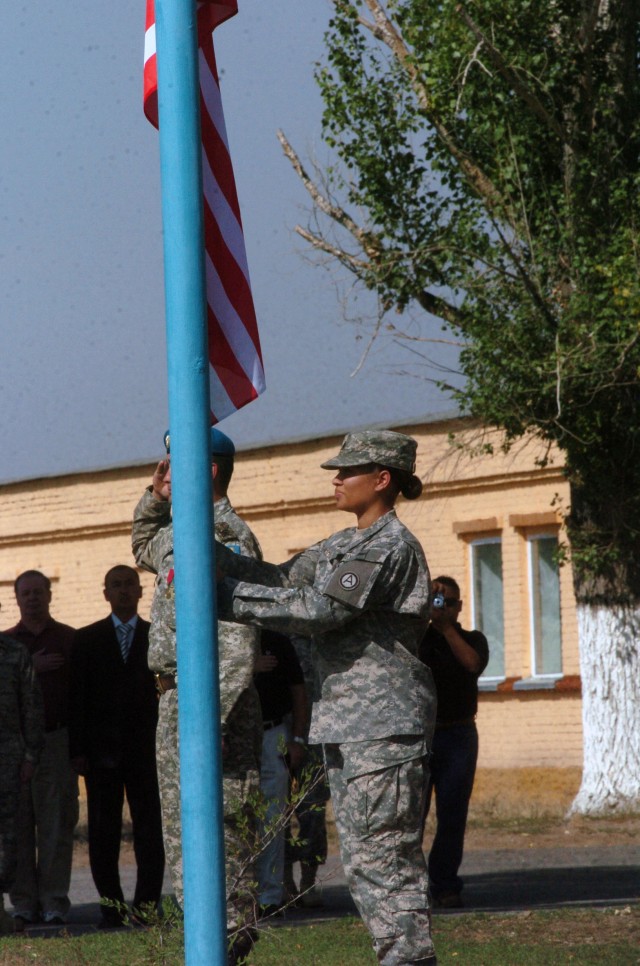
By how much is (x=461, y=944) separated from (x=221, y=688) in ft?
7.83

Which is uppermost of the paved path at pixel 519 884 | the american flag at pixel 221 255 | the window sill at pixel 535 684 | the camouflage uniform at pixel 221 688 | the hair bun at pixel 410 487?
the american flag at pixel 221 255

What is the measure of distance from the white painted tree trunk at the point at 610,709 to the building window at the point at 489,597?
334 cm

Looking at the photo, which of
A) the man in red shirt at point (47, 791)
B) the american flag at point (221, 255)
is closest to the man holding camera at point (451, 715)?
the man in red shirt at point (47, 791)

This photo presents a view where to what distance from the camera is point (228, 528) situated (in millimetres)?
5973

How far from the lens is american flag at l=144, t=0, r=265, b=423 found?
167 inches

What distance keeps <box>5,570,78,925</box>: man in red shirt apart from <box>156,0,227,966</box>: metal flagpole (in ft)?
17.8

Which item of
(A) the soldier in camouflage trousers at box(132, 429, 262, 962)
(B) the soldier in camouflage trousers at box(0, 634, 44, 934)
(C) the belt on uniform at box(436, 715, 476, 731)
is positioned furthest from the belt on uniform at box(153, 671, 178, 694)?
(C) the belt on uniform at box(436, 715, 476, 731)

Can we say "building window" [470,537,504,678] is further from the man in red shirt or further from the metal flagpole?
the metal flagpole

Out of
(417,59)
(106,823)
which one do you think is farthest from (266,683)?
(417,59)

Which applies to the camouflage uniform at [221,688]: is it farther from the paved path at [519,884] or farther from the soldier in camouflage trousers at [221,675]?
the paved path at [519,884]

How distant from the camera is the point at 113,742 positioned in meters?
9.18

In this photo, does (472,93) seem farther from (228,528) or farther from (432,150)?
(228,528)

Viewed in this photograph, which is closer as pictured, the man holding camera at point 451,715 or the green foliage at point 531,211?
the man holding camera at point 451,715

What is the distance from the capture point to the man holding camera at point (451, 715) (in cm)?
953
